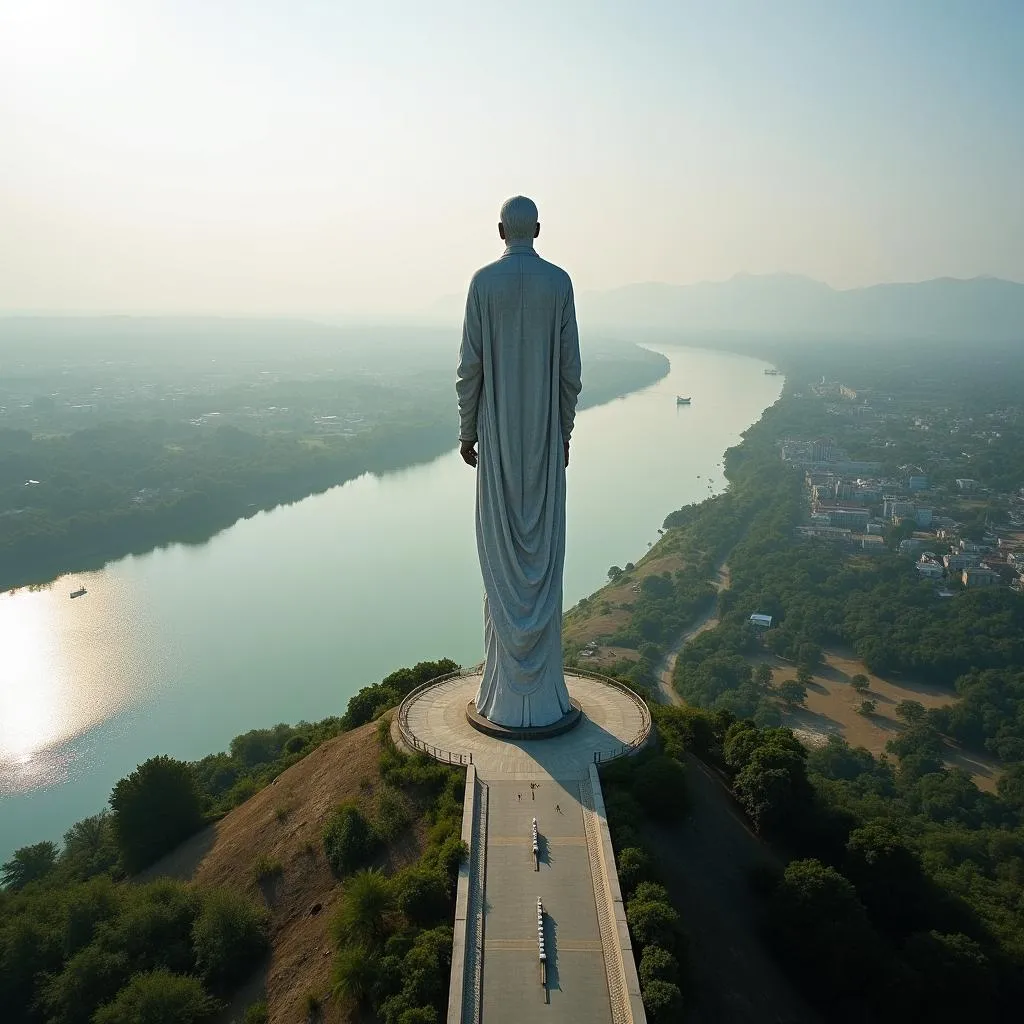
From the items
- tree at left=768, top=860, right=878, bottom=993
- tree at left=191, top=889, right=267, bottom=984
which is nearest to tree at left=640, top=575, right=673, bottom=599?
tree at left=768, top=860, right=878, bottom=993

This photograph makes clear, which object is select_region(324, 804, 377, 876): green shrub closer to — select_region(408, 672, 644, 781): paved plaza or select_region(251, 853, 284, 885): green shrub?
select_region(251, 853, 284, 885): green shrub

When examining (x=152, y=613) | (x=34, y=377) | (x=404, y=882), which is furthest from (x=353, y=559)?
(x=34, y=377)

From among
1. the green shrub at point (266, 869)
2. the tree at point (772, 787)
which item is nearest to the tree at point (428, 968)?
the green shrub at point (266, 869)

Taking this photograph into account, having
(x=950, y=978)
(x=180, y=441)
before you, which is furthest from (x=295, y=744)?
(x=180, y=441)

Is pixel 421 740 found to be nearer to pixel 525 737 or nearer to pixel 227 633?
pixel 525 737

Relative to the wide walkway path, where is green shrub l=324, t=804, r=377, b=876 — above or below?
below

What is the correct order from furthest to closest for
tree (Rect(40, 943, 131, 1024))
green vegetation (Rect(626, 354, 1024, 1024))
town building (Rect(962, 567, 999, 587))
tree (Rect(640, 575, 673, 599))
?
1. town building (Rect(962, 567, 999, 587))
2. tree (Rect(640, 575, 673, 599))
3. green vegetation (Rect(626, 354, 1024, 1024))
4. tree (Rect(40, 943, 131, 1024))

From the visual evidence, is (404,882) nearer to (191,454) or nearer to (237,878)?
(237,878)

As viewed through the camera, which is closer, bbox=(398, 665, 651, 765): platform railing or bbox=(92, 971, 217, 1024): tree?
bbox=(92, 971, 217, 1024): tree

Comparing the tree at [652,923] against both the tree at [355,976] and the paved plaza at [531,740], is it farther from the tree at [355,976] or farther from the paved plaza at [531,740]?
the tree at [355,976]
